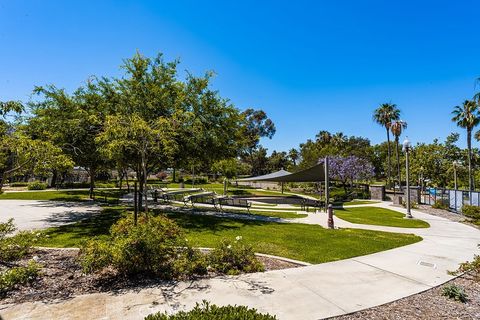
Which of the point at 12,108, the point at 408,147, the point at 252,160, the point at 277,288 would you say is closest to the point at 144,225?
the point at 277,288

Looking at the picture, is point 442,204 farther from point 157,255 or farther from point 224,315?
point 224,315

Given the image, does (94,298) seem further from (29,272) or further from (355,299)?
(355,299)

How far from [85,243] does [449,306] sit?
7.36m

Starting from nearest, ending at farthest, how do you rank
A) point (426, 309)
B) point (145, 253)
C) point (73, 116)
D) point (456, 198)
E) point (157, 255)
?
point (426, 309), point (145, 253), point (157, 255), point (73, 116), point (456, 198)

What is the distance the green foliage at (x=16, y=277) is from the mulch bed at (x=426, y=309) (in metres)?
5.75

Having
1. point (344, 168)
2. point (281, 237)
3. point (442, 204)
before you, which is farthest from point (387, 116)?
point (281, 237)

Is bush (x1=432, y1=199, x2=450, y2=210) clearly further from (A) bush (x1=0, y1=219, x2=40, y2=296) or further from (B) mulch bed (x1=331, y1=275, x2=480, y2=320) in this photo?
(A) bush (x1=0, y1=219, x2=40, y2=296)

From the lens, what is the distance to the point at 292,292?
17.5ft

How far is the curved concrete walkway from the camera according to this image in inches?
177

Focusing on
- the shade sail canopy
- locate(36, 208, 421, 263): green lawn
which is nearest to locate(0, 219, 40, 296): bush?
locate(36, 208, 421, 263): green lawn

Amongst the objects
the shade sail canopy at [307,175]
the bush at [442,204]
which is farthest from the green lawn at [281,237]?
the bush at [442,204]

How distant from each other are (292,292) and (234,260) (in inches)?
72.0

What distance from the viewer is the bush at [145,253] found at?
5.66 meters

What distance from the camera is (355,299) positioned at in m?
5.11
